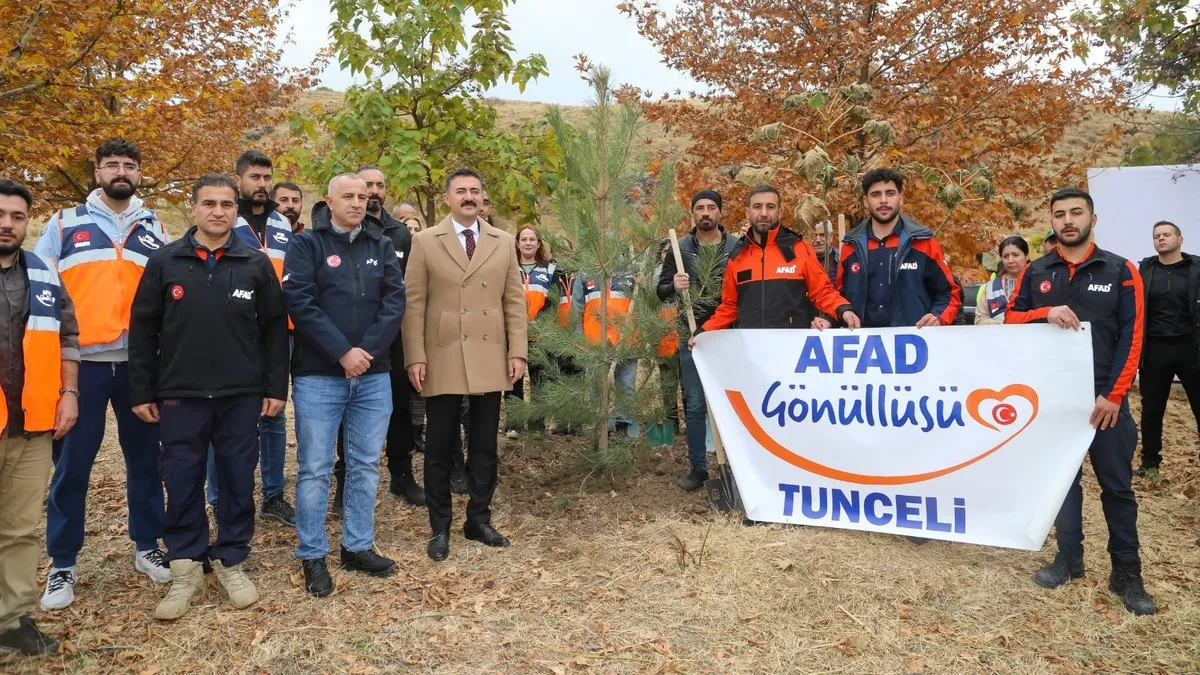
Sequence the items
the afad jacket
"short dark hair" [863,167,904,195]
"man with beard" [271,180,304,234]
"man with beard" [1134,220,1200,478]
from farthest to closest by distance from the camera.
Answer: "man with beard" [1134,220,1200,478] → "man with beard" [271,180,304,234] → "short dark hair" [863,167,904,195] → the afad jacket

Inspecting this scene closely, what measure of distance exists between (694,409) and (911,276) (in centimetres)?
174

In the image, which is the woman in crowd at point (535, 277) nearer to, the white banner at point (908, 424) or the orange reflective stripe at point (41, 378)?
the white banner at point (908, 424)

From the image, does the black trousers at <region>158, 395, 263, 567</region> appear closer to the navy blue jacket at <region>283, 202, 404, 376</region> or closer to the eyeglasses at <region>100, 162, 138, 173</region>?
the navy blue jacket at <region>283, 202, 404, 376</region>

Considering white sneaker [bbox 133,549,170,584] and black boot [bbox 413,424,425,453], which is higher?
black boot [bbox 413,424,425,453]

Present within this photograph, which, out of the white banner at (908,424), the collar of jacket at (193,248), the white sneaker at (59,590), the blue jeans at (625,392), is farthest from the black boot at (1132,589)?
the white sneaker at (59,590)

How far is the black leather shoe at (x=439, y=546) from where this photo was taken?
14.9 feet

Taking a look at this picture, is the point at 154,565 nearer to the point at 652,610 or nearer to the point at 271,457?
the point at 271,457

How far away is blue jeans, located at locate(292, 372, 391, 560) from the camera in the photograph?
160 inches

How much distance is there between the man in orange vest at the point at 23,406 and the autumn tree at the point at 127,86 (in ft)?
8.04

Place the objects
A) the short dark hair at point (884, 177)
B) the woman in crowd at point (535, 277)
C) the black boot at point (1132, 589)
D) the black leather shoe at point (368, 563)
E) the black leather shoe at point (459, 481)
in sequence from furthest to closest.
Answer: the woman in crowd at point (535, 277) < the black leather shoe at point (459, 481) < the short dark hair at point (884, 177) < the black leather shoe at point (368, 563) < the black boot at point (1132, 589)

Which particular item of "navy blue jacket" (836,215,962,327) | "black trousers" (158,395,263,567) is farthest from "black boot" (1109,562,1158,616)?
"black trousers" (158,395,263,567)

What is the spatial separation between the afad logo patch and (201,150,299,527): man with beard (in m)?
3.15

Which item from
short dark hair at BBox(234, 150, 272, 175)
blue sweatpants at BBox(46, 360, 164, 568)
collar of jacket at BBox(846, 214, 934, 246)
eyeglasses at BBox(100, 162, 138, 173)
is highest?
short dark hair at BBox(234, 150, 272, 175)

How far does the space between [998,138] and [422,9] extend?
578cm
